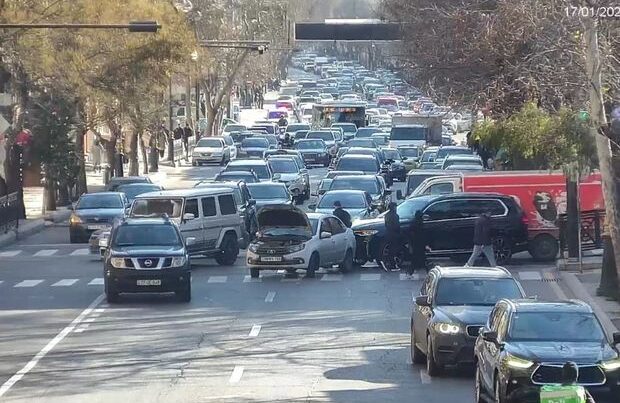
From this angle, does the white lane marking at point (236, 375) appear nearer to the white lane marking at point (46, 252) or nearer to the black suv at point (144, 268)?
the black suv at point (144, 268)

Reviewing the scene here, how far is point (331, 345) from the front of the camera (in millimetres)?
24781

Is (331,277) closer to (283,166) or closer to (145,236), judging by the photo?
(145,236)

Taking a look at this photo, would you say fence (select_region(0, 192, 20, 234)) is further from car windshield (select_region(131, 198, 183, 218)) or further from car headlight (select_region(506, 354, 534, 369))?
car headlight (select_region(506, 354, 534, 369))

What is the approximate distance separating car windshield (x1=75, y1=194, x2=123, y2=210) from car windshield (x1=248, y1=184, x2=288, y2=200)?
442 cm

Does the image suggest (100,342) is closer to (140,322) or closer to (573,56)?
(140,322)

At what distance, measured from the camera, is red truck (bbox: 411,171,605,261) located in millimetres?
37562

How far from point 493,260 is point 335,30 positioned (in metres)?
50.0

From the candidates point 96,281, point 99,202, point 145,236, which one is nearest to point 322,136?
point 99,202

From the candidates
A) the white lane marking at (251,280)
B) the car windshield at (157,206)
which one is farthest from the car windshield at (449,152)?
the white lane marking at (251,280)

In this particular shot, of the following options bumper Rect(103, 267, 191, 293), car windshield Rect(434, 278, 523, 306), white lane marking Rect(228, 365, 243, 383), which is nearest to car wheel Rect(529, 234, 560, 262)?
bumper Rect(103, 267, 191, 293)

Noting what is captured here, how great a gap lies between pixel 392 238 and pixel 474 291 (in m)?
14.3

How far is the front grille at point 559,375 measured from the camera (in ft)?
54.5

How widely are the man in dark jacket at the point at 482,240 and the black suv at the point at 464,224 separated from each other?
2136mm

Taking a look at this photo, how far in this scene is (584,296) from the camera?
30.3m
